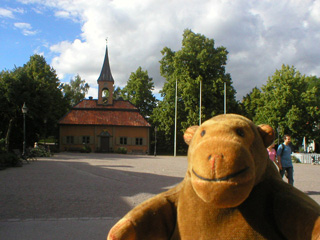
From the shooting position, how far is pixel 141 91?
4709cm

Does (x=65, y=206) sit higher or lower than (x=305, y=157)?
higher

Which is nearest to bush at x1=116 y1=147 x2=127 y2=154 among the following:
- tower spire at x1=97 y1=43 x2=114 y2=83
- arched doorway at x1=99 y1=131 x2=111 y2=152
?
arched doorway at x1=99 y1=131 x2=111 y2=152

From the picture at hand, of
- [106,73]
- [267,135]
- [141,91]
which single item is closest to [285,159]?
[267,135]

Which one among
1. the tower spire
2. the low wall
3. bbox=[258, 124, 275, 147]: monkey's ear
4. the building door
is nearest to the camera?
bbox=[258, 124, 275, 147]: monkey's ear

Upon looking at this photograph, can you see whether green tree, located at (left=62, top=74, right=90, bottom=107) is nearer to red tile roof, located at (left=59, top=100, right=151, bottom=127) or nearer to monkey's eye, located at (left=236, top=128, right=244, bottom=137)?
red tile roof, located at (left=59, top=100, right=151, bottom=127)

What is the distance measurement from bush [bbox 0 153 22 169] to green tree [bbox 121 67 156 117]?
31421 millimetres

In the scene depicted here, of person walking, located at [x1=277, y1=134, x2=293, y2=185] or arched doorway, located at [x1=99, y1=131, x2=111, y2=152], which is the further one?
arched doorway, located at [x1=99, y1=131, x2=111, y2=152]

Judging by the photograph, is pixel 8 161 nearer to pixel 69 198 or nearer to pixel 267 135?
pixel 69 198

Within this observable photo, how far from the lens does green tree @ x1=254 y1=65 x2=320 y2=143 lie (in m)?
32.4

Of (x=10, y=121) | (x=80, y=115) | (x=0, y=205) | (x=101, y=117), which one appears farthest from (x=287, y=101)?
(x=0, y=205)

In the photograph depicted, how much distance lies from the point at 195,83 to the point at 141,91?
47.2ft

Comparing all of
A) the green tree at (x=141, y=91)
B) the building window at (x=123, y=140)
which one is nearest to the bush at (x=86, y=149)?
the building window at (x=123, y=140)

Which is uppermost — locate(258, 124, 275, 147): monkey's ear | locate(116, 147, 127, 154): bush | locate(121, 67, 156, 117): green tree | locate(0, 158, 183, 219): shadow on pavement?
locate(121, 67, 156, 117): green tree

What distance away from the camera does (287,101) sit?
33094mm
